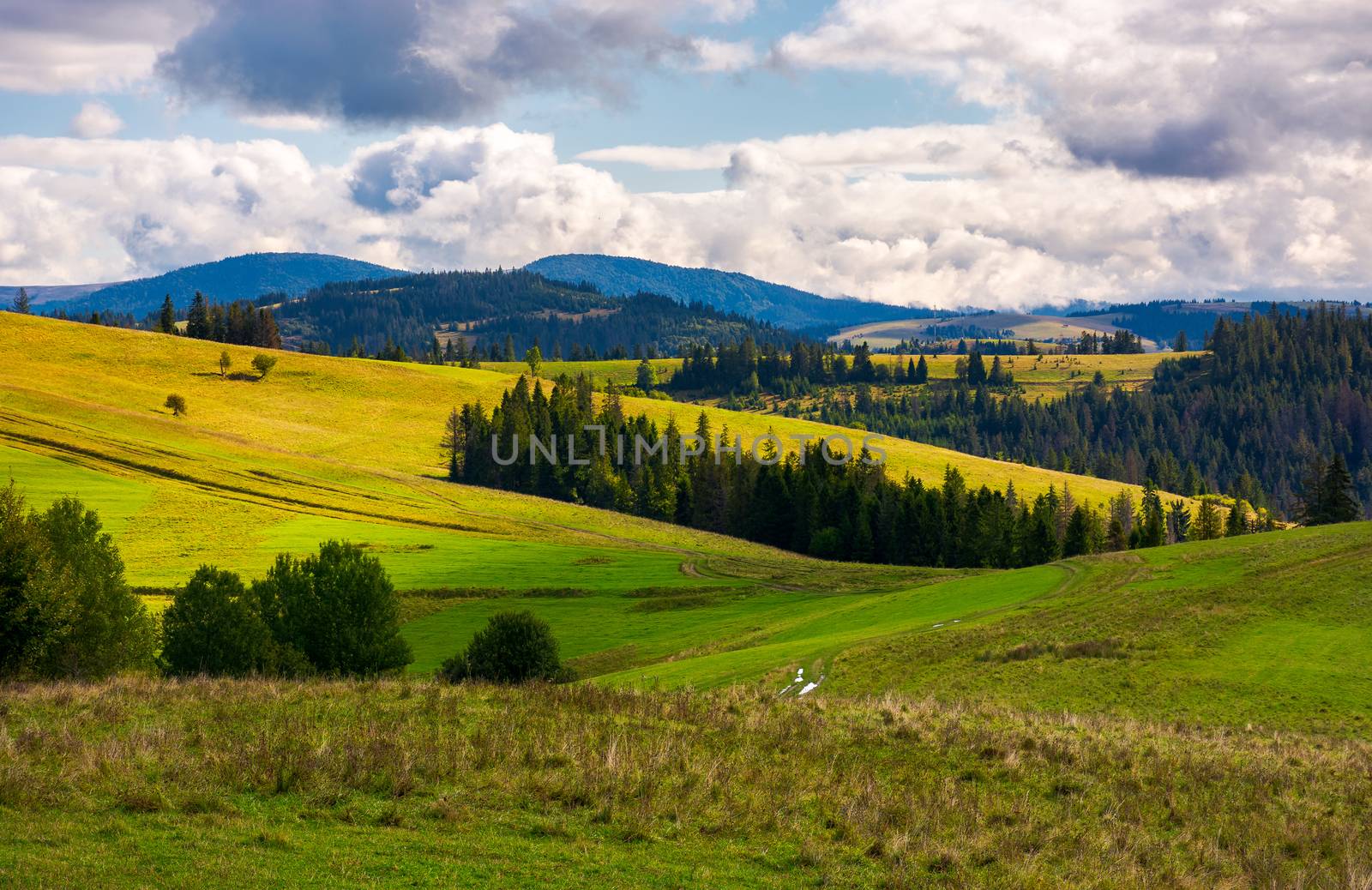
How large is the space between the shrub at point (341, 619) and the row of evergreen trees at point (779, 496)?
251 feet

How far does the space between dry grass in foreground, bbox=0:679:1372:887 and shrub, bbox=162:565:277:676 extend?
22.7 meters

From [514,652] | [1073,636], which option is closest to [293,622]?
[514,652]

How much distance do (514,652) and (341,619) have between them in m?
11.0

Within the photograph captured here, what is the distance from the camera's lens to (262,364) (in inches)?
7525

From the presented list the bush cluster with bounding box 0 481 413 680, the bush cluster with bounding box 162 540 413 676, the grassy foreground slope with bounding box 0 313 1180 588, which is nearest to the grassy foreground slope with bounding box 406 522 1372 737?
the bush cluster with bounding box 162 540 413 676

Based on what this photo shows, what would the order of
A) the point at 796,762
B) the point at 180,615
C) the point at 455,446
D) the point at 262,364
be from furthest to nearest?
the point at 262,364 → the point at 455,446 → the point at 180,615 → the point at 796,762

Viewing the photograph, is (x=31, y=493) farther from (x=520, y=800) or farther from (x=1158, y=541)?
(x=1158, y=541)

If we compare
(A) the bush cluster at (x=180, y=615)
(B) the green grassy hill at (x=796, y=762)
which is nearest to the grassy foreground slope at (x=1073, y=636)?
(B) the green grassy hill at (x=796, y=762)

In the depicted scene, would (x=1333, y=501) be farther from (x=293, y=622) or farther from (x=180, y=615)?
(x=180, y=615)

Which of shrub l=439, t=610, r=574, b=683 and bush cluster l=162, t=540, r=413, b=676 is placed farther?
bush cluster l=162, t=540, r=413, b=676

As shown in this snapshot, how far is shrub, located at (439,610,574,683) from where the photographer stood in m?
44.1

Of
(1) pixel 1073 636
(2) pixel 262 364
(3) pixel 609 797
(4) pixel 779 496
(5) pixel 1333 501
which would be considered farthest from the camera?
(2) pixel 262 364

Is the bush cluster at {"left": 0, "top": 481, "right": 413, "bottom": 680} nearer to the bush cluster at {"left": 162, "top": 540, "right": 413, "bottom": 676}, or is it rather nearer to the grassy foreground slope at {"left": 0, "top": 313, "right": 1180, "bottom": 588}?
the bush cluster at {"left": 162, "top": 540, "right": 413, "bottom": 676}

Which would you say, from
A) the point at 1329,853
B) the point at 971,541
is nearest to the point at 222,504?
the point at 971,541
